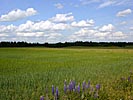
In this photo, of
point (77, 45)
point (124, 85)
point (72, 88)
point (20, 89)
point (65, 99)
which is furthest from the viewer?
point (77, 45)

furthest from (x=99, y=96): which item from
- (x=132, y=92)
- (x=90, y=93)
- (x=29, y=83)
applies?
(x=29, y=83)

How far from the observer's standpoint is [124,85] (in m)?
11.2

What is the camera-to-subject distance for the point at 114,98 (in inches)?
353

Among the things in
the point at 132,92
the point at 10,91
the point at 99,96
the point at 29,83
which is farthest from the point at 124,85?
the point at 10,91

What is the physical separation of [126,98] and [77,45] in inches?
3575

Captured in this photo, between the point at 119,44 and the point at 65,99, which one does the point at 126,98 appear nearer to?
the point at 65,99

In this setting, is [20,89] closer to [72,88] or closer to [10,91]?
[10,91]

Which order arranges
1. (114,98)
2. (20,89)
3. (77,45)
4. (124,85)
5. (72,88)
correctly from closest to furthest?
(72,88)
(114,98)
(20,89)
(124,85)
(77,45)

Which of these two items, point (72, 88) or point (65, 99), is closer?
point (65, 99)

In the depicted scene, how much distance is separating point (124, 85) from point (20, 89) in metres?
4.29

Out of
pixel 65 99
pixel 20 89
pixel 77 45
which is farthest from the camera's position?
pixel 77 45

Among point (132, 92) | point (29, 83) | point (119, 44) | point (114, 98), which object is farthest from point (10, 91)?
point (119, 44)

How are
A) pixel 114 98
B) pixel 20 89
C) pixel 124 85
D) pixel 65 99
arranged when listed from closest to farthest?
pixel 65 99, pixel 114 98, pixel 20 89, pixel 124 85

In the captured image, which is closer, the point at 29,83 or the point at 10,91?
the point at 10,91
